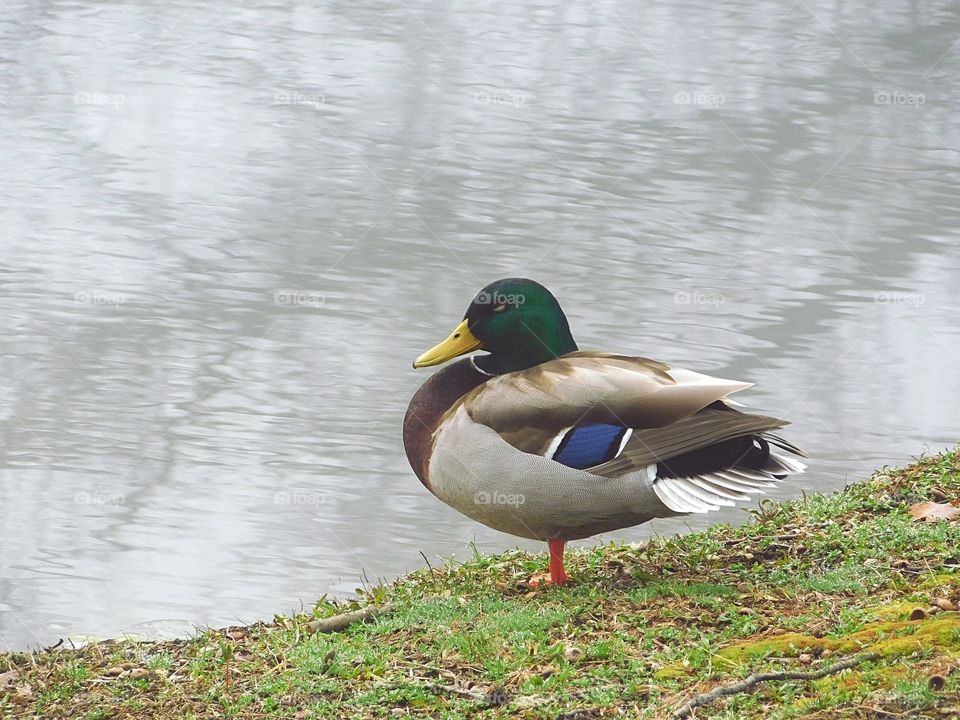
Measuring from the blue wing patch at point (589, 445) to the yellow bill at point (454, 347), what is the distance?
2.26ft

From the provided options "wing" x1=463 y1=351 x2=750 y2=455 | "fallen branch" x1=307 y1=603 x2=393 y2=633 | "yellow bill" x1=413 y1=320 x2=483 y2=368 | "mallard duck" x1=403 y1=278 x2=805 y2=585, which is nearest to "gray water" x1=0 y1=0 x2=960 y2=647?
"fallen branch" x1=307 y1=603 x2=393 y2=633

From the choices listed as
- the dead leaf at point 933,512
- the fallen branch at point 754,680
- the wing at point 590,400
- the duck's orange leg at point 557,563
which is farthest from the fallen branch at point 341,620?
the dead leaf at point 933,512

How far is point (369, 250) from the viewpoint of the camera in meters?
9.40

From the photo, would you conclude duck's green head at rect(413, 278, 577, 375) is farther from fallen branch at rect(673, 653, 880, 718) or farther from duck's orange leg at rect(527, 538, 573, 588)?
fallen branch at rect(673, 653, 880, 718)

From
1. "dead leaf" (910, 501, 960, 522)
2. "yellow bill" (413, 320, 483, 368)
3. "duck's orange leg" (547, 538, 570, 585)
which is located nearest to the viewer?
"duck's orange leg" (547, 538, 570, 585)

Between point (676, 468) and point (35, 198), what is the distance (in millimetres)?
7445

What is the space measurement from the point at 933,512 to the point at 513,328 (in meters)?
1.67

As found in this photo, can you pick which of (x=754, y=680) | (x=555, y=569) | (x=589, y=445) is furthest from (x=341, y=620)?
(x=754, y=680)

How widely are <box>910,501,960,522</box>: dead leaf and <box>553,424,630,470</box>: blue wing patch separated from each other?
127cm

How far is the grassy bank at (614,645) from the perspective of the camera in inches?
136

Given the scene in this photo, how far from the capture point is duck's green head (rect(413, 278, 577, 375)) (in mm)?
4902

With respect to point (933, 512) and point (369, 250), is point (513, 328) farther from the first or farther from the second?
point (369, 250)

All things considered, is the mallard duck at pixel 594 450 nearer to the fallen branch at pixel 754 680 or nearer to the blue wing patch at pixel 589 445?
the blue wing patch at pixel 589 445

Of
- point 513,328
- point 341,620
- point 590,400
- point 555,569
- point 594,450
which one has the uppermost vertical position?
point 513,328
